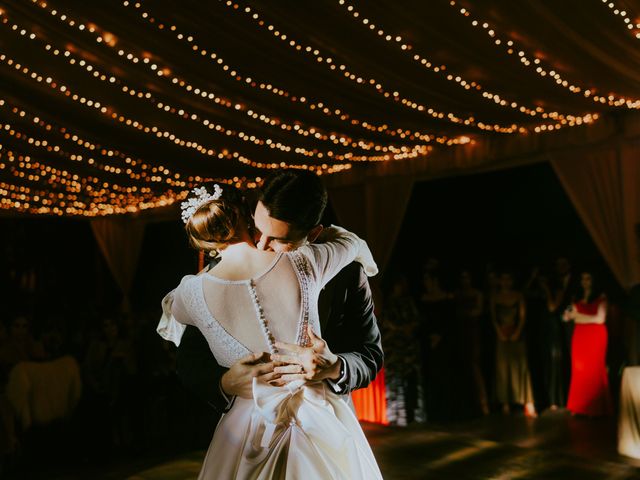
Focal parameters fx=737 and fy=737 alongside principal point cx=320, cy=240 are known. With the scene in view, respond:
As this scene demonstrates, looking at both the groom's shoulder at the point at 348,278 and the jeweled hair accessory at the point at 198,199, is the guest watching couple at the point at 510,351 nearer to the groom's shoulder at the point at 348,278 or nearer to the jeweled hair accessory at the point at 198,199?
the groom's shoulder at the point at 348,278

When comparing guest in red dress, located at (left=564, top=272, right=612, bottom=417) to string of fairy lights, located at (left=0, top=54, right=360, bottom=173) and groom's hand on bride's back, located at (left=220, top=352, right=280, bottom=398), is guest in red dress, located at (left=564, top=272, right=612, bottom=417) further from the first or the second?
groom's hand on bride's back, located at (left=220, top=352, right=280, bottom=398)

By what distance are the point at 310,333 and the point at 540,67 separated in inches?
121

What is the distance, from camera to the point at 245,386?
4.75ft

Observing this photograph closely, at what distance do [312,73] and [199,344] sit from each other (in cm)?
272

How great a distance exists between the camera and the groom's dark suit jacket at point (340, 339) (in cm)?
154

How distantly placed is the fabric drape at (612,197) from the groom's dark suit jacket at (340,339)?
14.8 feet

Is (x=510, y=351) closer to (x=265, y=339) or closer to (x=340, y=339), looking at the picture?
(x=340, y=339)

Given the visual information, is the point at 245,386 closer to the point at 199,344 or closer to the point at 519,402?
the point at 199,344

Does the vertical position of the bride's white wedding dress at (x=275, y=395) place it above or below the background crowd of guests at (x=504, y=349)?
above

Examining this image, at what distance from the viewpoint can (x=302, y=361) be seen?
55.8 inches

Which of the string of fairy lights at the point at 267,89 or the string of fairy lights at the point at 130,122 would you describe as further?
the string of fairy lights at the point at 130,122

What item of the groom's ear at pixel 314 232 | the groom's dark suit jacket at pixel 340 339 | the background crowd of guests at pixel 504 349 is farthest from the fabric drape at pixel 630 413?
the groom's ear at pixel 314 232

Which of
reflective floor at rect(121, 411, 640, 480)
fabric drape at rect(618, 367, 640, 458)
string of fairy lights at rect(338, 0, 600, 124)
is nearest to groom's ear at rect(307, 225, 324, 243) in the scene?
string of fairy lights at rect(338, 0, 600, 124)

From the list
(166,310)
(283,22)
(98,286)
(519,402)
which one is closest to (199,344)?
(166,310)
